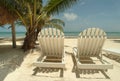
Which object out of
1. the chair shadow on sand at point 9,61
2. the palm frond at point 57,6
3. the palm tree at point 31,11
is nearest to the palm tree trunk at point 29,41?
the palm tree at point 31,11

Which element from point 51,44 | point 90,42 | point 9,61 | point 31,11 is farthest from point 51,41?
point 31,11

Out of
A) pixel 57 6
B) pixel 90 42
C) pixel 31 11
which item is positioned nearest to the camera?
pixel 90 42

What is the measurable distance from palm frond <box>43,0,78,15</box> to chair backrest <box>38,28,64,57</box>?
1.81 metres

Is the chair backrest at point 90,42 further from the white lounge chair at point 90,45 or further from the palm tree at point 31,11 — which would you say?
the palm tree at point 31,11

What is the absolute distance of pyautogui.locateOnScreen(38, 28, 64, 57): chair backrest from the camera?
5785 mm

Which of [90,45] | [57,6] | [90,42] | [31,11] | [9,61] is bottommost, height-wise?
[9,61]

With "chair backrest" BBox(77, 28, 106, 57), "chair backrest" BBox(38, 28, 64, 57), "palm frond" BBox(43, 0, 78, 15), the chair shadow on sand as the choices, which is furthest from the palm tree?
"chair backrest" BBox(77, 28, 106, 57)

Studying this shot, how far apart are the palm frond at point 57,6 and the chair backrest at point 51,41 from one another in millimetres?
1814

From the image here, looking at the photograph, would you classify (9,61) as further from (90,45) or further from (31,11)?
(90,45)

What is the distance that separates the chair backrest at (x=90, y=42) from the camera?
225 inches

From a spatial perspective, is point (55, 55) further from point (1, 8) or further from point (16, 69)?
point (1, 8)

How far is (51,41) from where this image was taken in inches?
233

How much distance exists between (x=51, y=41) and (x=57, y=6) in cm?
209

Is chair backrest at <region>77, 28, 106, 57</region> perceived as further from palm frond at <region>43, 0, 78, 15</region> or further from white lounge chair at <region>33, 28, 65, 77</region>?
palm frond at <region>43, 0, 78, 15</region>
